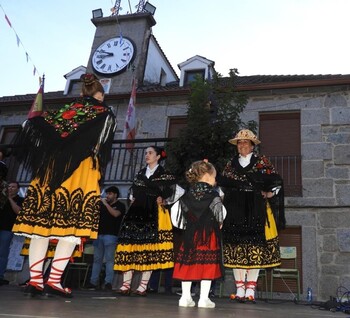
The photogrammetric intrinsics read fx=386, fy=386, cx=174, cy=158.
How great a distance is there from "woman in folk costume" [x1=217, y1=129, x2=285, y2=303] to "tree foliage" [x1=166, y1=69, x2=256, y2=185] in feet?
3.12

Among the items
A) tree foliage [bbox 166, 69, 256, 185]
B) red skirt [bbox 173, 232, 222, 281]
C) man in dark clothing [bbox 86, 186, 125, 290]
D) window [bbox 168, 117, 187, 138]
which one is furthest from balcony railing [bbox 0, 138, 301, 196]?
red skirt [bbox 173, 232, 222, 281]

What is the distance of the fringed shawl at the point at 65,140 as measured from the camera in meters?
3.30

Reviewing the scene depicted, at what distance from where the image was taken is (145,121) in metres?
10.6

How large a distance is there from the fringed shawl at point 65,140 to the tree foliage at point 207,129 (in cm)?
235

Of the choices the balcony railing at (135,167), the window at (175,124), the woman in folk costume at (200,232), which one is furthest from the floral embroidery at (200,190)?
the window at (175,124)

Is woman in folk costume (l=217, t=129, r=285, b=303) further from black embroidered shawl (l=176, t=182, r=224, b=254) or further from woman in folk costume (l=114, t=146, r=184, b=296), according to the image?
black embroidered shawl (l=176, t=182, r=224, b=254)

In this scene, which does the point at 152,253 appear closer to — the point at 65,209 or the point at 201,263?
the point at 201,263

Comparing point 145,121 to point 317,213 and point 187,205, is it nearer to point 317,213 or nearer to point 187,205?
point 317,213

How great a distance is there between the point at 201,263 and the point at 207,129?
8.25 feet

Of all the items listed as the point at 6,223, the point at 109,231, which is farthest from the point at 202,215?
the point at 6,223

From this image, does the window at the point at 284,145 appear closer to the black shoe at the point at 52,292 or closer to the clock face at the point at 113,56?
the clock face at the point at 113,56

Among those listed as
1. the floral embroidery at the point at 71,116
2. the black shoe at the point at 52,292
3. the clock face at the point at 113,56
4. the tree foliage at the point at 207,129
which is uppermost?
the clock face at the point at 113,56

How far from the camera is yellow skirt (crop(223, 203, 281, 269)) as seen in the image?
13.8ft

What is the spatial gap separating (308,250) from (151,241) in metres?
4.69
